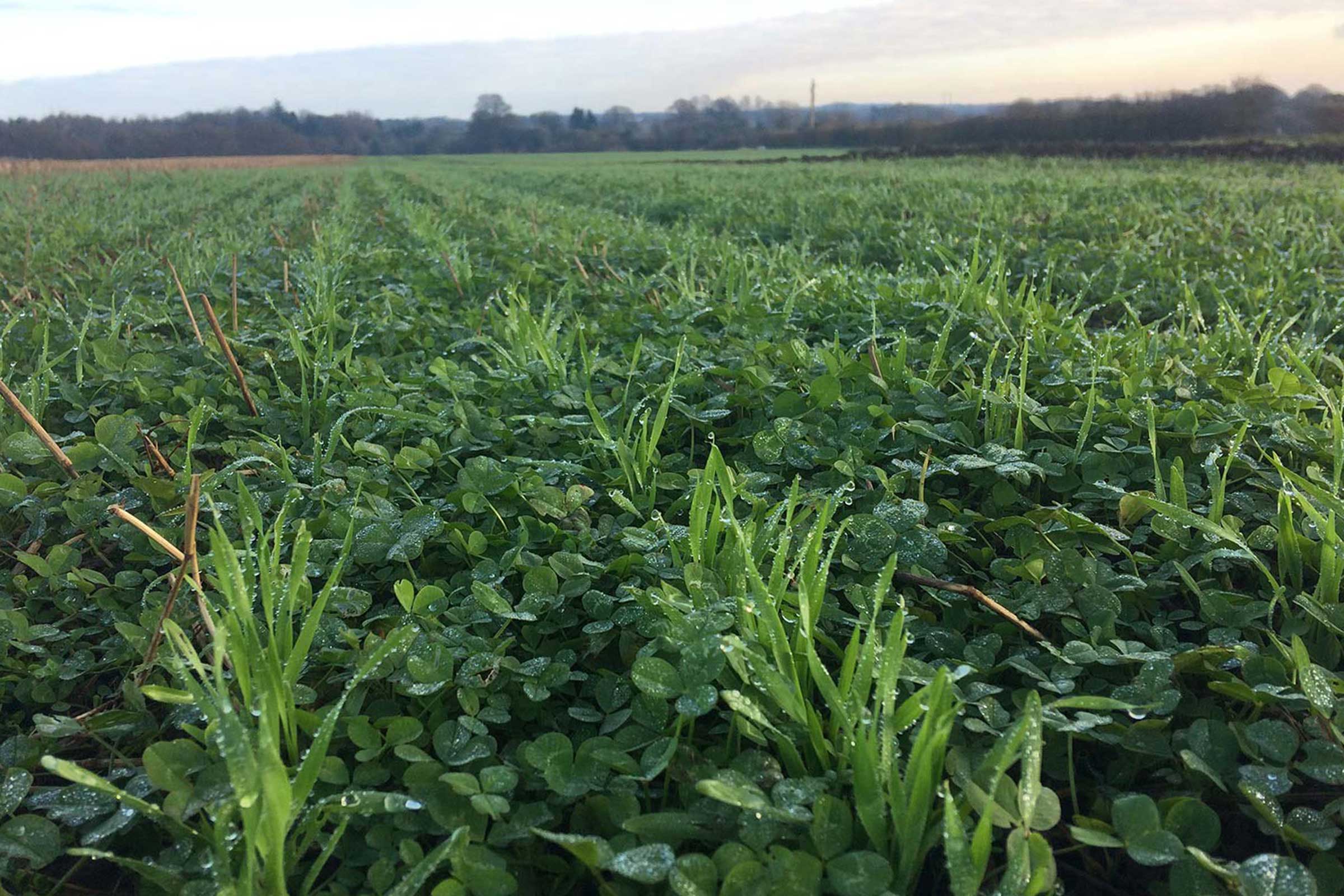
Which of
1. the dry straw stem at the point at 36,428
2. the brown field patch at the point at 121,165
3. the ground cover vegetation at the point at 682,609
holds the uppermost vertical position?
the brown field patch at the point at 121,165

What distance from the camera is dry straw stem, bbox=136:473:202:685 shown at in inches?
45.2

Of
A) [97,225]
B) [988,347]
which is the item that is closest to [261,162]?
[97,225]

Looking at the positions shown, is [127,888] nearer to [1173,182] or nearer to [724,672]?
[724,672]

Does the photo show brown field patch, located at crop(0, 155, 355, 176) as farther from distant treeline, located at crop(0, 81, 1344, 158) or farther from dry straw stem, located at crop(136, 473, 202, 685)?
dry straw stem, located at crop(136, 473, 202, 685)

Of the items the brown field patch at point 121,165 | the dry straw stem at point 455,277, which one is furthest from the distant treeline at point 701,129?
the dry straw stem at point 455,277

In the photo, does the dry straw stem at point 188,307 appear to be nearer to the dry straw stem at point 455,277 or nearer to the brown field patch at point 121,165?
the dry straw stem at point 455,277

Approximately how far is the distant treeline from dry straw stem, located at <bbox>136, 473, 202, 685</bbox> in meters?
36.3

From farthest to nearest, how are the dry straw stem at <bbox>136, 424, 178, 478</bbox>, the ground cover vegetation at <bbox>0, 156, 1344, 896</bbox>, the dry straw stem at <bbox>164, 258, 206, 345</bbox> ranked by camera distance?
the dry straw stem at <bbox>164, 258, 206, 345</bbox>, the dry straw stem at <bbox>136, 424, 178, 478</bbox>, the ground cover vegetation at <bbox>0, 156, 1344, 896</bbox>

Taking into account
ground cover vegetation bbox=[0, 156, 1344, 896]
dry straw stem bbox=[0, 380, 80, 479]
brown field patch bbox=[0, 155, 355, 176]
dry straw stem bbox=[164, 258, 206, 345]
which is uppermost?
brown field patch bbox=[0, 155, 355, 176]

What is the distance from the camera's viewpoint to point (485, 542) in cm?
156

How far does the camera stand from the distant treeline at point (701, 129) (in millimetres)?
38656

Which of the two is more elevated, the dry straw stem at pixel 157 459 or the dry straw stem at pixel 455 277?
the dry straw stem at pixel 455 277

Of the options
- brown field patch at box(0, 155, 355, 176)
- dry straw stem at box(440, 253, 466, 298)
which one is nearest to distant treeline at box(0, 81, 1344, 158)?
brown field patch at box(0, 155, 355, 176)

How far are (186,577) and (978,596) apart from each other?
4.39ft
